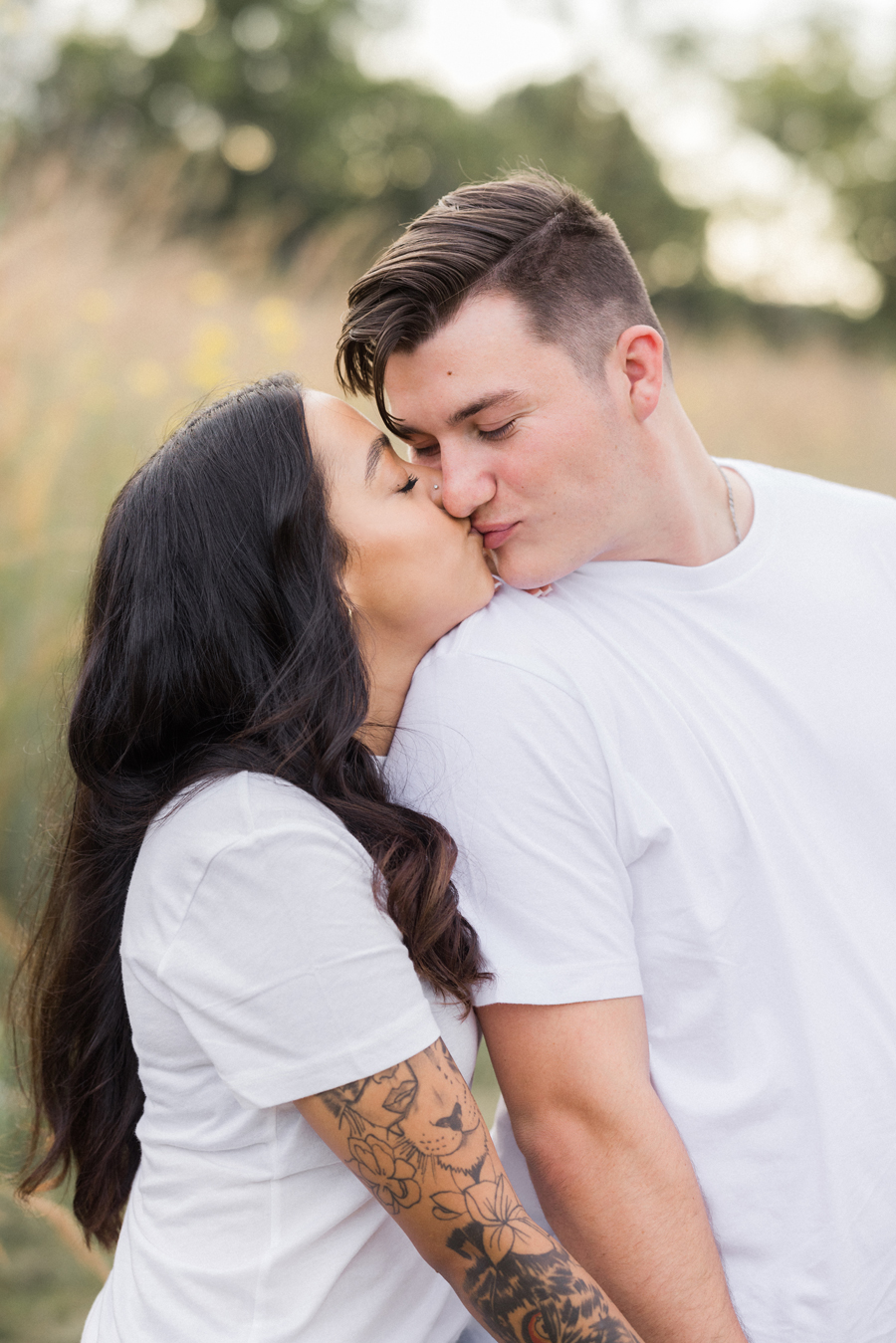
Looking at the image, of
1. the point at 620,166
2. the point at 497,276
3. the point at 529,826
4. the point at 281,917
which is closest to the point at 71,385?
the point at 497,276

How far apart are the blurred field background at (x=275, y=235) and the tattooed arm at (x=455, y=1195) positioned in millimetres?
996

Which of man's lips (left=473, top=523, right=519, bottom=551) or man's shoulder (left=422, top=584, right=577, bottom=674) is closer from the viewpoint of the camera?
man's shoulder (left=422, top=584, right=577, bottom=674)

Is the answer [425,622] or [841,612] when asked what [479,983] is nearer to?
[425,622]

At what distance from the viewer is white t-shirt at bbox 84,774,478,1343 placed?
4.28 feet

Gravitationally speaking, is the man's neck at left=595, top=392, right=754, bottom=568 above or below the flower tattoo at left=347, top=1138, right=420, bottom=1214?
above

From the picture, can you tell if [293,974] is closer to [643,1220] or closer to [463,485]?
[643,1220]

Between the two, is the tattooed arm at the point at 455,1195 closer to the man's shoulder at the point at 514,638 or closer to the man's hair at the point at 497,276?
the man's shoulder at the point at 514,638

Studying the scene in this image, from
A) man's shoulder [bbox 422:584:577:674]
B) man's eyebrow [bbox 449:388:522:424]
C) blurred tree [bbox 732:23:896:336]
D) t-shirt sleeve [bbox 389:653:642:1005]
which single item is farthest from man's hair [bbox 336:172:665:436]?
blurred tree [bbox 732:23:896:336]

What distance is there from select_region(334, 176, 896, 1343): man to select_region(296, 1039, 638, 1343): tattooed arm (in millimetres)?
209

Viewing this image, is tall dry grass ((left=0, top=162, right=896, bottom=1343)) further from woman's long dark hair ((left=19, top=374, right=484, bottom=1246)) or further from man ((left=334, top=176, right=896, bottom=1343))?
man ((left=334, top=176, right=896, bottom=1343))

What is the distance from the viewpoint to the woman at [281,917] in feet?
4.32

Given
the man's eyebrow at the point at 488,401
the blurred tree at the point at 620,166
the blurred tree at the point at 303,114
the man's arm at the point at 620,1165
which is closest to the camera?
the man's arm at the point at 620,1165

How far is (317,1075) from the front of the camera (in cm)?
130

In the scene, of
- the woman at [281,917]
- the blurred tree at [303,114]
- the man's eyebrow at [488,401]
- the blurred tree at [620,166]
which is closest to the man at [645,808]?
the man's eyebrow at [488,401]
